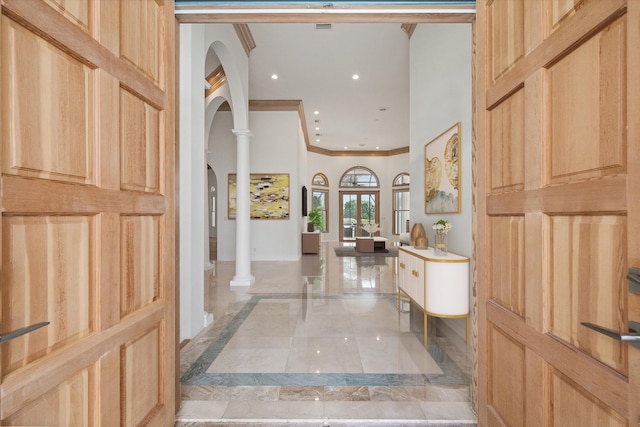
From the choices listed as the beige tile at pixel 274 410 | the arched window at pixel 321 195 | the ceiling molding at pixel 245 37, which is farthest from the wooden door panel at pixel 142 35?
the arched window at pixel 321 195

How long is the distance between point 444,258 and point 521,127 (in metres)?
1.60

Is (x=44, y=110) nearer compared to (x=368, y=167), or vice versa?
(x=44, y=110)

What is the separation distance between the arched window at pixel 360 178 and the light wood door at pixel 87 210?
12203mm

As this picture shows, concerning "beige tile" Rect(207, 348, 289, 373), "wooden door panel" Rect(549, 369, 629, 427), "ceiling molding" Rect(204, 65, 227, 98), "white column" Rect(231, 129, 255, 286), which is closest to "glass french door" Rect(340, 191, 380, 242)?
"ceiling molding" Rect(204, 65, 227, 98)

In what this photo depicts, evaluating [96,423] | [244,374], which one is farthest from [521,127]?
[244,374]

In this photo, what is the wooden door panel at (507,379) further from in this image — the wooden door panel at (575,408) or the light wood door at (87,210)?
the light wood door at (87,210)

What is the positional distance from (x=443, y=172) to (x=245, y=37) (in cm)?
382

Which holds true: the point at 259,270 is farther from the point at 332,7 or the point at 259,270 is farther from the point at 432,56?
A: the point at 332,7

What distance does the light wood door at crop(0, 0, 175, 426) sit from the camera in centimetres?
82

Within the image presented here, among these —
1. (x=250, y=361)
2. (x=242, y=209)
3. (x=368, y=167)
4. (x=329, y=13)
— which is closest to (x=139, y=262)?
(x=250, y=361)

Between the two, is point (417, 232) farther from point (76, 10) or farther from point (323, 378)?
point (76, 10)

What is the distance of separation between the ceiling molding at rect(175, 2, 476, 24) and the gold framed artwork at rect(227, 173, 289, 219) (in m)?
6.30

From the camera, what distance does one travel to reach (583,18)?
3.05ft

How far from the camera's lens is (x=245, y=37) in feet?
15.9
